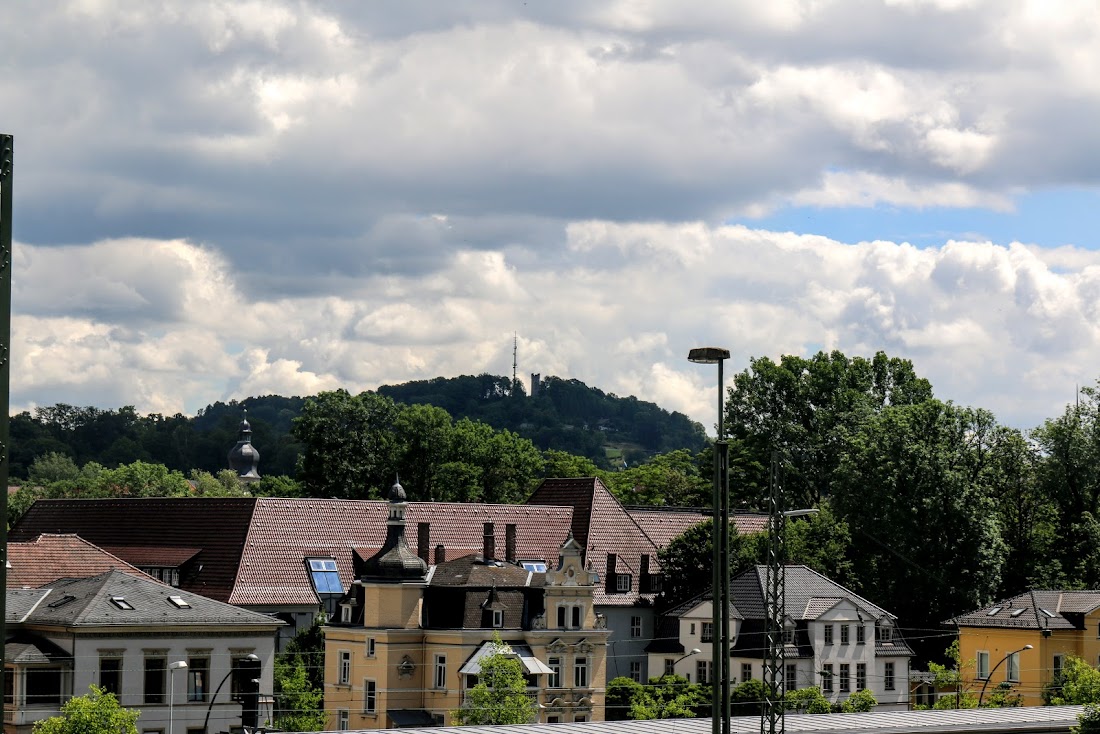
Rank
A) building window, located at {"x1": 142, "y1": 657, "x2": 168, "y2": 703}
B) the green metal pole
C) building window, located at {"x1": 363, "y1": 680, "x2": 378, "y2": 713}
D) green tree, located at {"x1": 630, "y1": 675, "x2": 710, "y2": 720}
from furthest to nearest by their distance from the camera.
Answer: building window, located at {"x1": 363, "y1": 680, "x2": 378, "y2": 713} → green tree, located at {"x1": 630, "y1": 675, "x2": 710, "y2": 720} → building window, located at {"x1": 142, "y1": 657, "x2": 168, "y2": 703} → the green metal pole

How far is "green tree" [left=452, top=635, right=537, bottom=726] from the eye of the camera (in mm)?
68625

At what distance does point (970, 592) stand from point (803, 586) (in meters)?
11.5

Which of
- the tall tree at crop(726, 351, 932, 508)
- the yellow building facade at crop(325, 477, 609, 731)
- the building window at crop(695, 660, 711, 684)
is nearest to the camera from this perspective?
the yellow building facade at crop(325, 477, 609, 731)

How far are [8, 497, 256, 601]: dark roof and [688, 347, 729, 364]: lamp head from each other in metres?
57.5

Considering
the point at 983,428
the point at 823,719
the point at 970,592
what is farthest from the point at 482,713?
the point at 983,428

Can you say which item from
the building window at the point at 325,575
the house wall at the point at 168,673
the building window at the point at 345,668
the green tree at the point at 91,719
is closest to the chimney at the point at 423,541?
the building window at the point at 325,575

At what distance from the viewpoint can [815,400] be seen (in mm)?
119938

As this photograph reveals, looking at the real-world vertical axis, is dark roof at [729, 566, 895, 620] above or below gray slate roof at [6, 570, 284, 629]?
above

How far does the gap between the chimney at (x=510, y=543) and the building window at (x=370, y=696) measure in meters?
16.5

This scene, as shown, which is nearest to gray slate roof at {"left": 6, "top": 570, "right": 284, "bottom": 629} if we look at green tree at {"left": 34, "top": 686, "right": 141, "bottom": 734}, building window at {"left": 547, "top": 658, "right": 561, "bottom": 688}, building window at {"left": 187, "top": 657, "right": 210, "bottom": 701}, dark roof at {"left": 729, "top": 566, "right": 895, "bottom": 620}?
building window at {"left": 187, "top": 657, "right": 210, "bottom": 701}

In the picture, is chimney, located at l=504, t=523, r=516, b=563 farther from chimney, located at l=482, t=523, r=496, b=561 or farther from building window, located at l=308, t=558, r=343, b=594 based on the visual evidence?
building window, located at l=308, t=558, r=343, b=594

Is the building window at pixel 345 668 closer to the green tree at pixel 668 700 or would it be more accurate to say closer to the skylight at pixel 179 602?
the green tree at pixel 668 700

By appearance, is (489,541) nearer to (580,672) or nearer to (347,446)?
(580,672)

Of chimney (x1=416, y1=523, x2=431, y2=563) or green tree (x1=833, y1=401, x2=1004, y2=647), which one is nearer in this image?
chimney (x1=416, y1=523, x2=431, y2=563)
